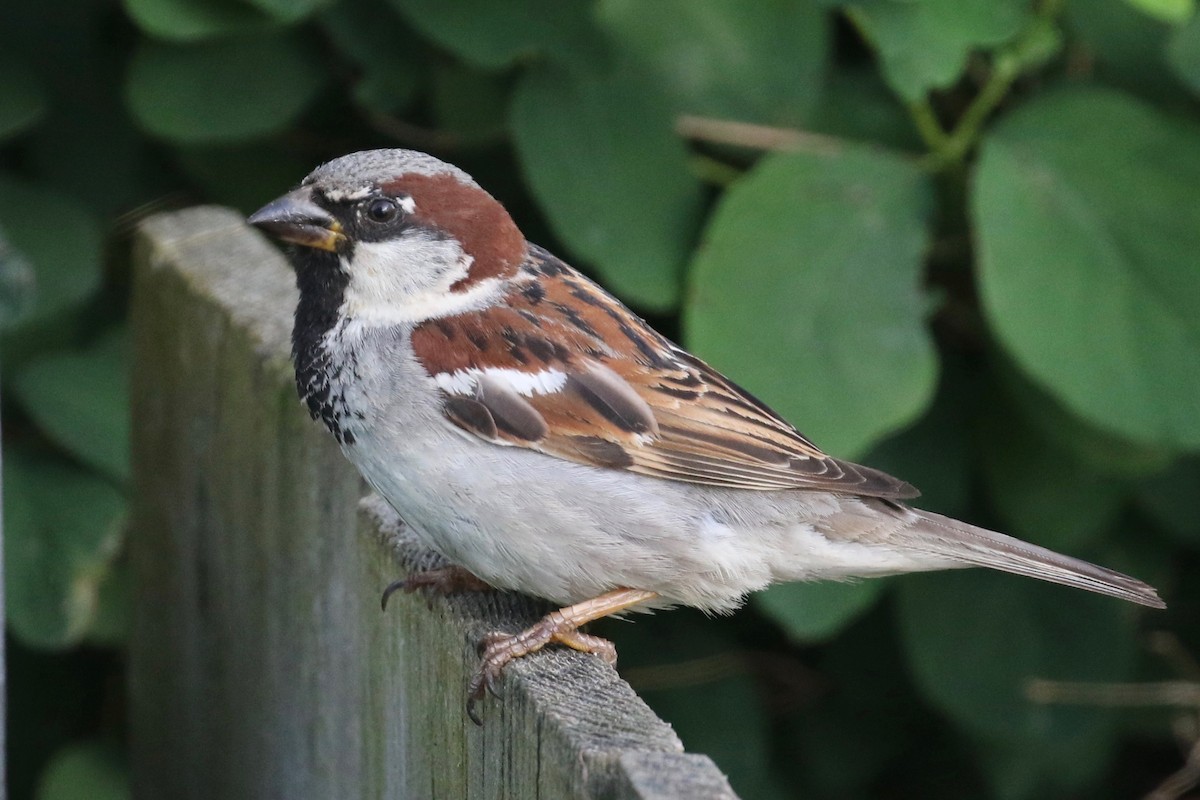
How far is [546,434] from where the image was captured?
80.6 inches

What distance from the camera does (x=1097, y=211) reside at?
2.62m

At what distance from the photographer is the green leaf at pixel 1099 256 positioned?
250 centimetres

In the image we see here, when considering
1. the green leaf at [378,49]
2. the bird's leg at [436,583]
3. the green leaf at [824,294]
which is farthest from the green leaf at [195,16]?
the bird's leg at [436,583]

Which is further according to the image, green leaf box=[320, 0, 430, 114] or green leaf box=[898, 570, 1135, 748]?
green leaf box=[898, 570, 1135, 748]

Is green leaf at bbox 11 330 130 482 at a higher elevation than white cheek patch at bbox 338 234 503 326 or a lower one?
lower

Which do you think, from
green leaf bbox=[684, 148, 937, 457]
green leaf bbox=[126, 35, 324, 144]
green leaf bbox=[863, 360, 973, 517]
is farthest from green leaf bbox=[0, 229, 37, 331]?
green leaf bbox=[863, 360, 973, 517]

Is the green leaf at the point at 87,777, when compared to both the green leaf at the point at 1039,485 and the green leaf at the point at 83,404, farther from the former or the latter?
the green leaf at the point at 1039,485

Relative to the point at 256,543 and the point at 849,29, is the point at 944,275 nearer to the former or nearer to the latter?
the point at 849,29

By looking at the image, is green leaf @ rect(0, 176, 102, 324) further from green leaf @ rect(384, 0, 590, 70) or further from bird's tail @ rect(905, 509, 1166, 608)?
bird's tail @ rect(905, 509, 1166, 608)

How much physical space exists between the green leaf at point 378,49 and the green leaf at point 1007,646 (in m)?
1.36

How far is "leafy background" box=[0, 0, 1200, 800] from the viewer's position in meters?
2.55

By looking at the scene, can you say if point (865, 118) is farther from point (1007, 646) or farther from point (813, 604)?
point (1007, 646)

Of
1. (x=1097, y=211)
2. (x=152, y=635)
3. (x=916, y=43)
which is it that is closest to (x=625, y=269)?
(x=916, y=43)

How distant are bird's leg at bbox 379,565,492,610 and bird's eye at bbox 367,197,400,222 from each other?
1.71ft
